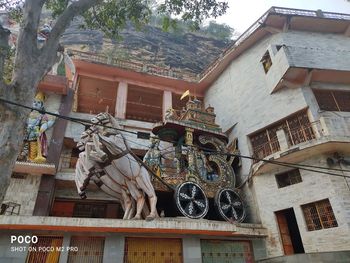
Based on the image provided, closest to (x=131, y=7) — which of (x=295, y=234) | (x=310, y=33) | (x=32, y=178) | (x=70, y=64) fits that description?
(x=70, y=64)

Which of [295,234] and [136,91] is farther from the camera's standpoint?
[136,91]

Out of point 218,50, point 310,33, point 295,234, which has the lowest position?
point 295,234

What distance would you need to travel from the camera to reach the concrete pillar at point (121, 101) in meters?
16.8

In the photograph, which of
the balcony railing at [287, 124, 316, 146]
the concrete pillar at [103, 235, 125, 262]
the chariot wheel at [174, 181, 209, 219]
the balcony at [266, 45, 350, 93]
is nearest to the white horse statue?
the concrete pillar at [103, 235, 125, 262]

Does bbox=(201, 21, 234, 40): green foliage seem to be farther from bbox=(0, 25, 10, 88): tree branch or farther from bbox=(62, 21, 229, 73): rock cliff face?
bbox=(0, 25, 10, 88): tree branch

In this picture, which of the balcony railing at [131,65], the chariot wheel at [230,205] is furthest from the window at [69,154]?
the chariot wheel at [230,205]

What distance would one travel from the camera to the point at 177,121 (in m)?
13.8

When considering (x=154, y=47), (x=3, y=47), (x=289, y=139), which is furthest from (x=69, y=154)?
(x=154, y=47)

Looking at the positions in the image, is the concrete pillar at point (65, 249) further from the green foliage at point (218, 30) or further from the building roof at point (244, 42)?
the green foliage at point (218, 30)

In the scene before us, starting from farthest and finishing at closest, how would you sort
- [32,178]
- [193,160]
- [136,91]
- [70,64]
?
[136,91]
[70,64]
[193,160]
[32,178]

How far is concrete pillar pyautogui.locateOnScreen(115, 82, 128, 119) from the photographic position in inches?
660

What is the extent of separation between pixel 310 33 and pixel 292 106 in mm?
6506

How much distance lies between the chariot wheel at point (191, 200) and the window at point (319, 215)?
14.8 feet

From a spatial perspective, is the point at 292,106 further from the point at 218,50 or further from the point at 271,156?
the point at 218,50
